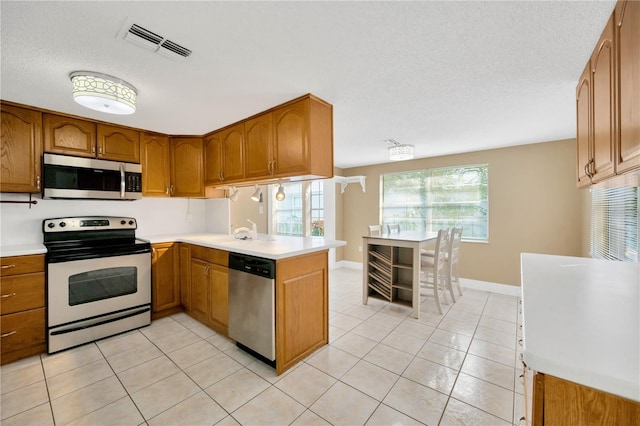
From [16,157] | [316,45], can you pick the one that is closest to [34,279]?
[16,157]

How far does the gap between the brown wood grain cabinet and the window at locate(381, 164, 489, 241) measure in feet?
13.1

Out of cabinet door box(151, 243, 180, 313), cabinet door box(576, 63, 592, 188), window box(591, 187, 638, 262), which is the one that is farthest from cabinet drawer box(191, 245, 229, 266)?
window box(591, 187, 638, 262)

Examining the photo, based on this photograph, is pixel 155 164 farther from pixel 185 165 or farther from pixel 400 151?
pixel 400 151

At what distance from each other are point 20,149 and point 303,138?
259cm

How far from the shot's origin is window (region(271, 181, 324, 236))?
5.39 meters

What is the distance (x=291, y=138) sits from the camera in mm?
2318

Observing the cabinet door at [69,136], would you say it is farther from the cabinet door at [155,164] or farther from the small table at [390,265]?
the small table at [390,265]

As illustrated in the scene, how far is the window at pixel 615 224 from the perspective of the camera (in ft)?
6.26

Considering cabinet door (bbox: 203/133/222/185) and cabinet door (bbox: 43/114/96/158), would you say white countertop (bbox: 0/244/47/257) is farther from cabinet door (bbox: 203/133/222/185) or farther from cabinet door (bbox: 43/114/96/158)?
cabinet door (bbox: 203/133/222/185)

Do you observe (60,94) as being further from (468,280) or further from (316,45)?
(468,280)

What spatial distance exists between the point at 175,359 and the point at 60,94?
240 cm

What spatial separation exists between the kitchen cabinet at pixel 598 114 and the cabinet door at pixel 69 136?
4.10m

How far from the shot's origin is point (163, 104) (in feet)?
7.70

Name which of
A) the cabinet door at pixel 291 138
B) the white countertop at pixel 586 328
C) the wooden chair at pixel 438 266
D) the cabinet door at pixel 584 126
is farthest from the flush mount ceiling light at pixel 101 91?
the wooden chair at pixel 438 266
